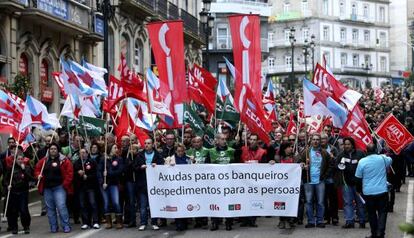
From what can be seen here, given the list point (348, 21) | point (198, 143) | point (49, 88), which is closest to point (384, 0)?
point (348, 21)

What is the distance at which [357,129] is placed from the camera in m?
13.2

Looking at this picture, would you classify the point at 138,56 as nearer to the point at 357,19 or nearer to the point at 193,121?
the point at 193,121

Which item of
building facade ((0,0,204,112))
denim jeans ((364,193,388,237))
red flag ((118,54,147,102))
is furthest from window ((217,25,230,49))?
denim jeans ((364,193,388,237))

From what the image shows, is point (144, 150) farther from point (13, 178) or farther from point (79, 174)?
point (13, 178)

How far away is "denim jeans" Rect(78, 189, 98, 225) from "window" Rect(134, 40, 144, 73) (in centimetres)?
2174

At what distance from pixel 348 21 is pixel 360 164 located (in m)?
82.5

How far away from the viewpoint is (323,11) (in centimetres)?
8775

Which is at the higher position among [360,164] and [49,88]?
[49,88]


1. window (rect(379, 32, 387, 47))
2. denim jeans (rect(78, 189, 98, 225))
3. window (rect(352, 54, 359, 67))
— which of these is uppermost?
window (rect(379, 32, 387, 47))

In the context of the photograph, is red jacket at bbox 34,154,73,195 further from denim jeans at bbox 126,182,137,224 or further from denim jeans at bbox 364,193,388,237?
denim jeans at bbox 364,193,388,237

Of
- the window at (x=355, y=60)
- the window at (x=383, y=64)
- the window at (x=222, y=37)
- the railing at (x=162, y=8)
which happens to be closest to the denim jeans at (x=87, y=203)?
the railing at (x=162, y=8)

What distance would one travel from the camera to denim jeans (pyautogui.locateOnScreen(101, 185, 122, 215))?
13383 millimetres

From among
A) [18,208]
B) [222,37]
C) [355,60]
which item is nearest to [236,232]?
[18,208]

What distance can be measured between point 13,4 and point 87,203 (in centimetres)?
962
